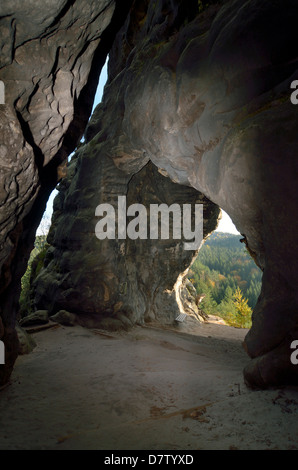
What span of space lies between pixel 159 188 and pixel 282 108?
32.2 ft

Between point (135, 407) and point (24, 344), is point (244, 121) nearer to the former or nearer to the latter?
point (135, 407)

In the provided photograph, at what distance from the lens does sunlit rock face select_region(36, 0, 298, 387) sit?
117 inches

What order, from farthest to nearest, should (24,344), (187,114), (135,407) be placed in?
(24,344), (187,114), (135,407)

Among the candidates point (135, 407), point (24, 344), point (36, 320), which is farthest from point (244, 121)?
point (36, 320)

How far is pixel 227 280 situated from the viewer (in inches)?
2501

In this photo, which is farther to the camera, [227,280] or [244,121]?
[227,280]

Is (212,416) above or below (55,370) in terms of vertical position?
above

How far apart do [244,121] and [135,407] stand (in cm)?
462

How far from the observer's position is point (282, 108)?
10.0ft

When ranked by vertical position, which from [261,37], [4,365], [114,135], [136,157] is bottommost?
[4,365]

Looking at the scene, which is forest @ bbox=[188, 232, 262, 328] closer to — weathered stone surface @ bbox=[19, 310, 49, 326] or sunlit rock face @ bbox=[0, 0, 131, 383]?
weathered stone surface @ bbox=[19, 310, 49, 326]

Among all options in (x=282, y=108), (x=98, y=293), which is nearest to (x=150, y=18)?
(x=282, y=108)

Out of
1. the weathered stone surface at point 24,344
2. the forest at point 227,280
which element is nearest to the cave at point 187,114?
the weathered stone surface at point 24,344

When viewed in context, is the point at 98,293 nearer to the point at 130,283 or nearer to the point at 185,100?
the point at 130,283
